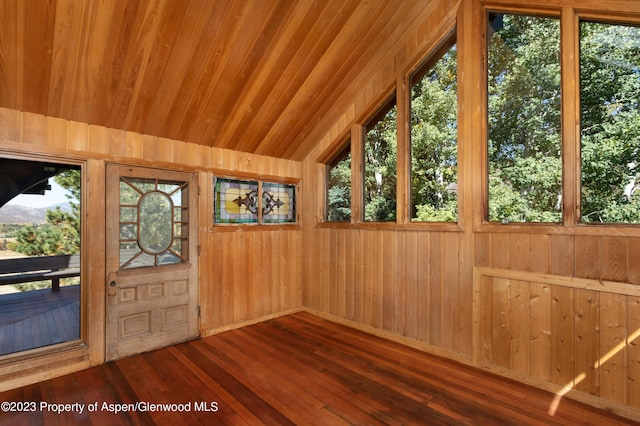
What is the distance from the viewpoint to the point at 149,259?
10.6ft

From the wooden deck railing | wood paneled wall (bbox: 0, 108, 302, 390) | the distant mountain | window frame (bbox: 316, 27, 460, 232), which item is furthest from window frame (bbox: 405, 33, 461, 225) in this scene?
the wooden deck railing

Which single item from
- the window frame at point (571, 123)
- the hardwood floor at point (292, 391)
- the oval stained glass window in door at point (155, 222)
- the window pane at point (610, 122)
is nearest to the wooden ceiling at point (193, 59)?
the oval stained glass window in door at point (155, 222)

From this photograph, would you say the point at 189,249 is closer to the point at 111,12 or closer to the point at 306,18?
the point at 111,12

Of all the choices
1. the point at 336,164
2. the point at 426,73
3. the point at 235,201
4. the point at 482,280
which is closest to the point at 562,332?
the point at 482,280

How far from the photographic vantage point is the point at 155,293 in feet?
10.6

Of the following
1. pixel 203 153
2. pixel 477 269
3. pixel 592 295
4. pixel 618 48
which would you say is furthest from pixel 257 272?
pixel 618 48

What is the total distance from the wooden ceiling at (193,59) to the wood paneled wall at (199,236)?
16 centimetres

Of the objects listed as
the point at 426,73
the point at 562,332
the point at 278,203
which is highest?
the point at 426,73

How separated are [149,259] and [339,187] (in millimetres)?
2451

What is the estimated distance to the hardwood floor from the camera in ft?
6.82

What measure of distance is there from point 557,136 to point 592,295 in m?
1.27

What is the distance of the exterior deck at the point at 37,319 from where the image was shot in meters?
3.45

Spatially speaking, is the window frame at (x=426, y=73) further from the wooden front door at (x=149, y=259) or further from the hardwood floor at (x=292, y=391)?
the wooden front door at (x=149, y=259)

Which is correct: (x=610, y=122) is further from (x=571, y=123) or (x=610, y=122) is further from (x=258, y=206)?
(x=258, y=206)
